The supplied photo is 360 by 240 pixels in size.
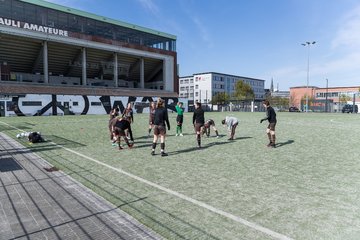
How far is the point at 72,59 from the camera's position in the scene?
51.4m

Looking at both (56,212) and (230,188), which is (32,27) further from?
(230,188)

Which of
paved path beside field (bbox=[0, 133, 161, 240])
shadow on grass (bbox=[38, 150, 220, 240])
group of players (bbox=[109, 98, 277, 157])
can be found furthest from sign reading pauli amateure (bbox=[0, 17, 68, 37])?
shadow on grass (bbox=[38, 150, 220, 240])

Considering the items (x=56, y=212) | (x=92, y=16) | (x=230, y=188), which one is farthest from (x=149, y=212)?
(x=92, y=16)

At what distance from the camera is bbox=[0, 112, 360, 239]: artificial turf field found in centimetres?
389

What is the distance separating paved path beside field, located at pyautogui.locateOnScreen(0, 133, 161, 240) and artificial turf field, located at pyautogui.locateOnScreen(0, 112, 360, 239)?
0.89ft

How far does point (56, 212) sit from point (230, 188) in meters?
3.42

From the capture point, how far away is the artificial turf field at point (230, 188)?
389 centimetres

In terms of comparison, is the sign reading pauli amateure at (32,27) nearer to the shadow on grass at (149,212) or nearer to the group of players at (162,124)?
the group of players at (162,124)

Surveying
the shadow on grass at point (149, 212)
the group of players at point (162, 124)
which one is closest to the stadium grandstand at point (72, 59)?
the group of players at point (162, 124)

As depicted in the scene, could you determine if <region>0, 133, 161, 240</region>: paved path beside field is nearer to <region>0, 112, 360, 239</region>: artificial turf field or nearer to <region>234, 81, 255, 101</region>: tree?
<region>0, 112, 360, 239</region>: artificial turf field

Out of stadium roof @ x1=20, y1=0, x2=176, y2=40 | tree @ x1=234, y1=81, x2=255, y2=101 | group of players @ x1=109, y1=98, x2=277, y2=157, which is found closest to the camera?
group of players @ x1=109, y1=98, x2=277, y2=157

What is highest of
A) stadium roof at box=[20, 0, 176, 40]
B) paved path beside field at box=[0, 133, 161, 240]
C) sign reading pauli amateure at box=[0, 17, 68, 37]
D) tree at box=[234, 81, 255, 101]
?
stadium roof at box=[20, 0, 176, 40]

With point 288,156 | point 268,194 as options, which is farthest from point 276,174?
Result: point 288,156

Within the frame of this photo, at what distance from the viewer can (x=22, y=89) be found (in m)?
37.9
